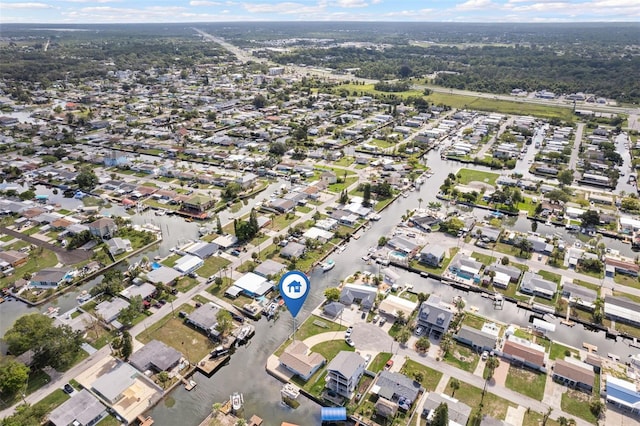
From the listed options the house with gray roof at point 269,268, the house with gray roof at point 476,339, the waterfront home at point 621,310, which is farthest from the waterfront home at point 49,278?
the waterfront home at point 621,310

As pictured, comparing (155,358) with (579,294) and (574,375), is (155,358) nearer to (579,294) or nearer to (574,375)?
(574,375)

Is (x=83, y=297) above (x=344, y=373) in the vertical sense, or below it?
below

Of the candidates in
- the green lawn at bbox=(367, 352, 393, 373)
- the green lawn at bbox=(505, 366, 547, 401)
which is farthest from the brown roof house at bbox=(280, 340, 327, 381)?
the green lawn at bbox=(505, 366, 547, 401)

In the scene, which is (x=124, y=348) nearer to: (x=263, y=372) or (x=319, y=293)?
(x=263, y=372)

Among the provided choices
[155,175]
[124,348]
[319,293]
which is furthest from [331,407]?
[155,175]

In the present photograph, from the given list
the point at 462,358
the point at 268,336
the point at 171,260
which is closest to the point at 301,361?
the point at 268,336

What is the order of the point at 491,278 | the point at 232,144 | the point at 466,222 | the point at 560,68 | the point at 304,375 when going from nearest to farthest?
the point at 304,375
the point at 491,278
the point at 466,222
the point at 232,144
the point at 560,68

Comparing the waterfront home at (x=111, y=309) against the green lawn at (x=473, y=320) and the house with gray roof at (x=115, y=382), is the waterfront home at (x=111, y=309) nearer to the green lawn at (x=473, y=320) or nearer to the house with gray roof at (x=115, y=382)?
the house with gray roof at (x=115, y=382)
